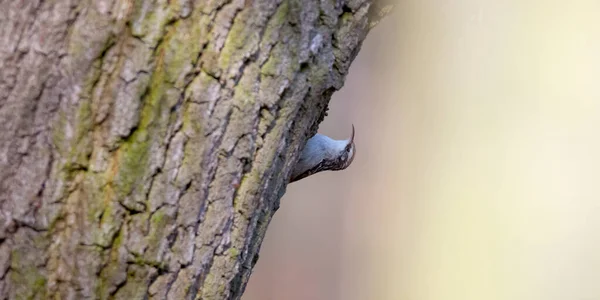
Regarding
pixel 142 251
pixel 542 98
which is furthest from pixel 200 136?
pixel 542 98

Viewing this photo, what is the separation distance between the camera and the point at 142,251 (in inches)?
26.1

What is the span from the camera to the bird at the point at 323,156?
1.21 metres

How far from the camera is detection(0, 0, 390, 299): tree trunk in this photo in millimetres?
624

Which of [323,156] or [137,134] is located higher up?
[323,156]

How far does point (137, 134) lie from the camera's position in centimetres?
65

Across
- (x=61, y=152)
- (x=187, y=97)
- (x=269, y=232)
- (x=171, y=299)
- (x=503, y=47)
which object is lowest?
(x=171, y=299)

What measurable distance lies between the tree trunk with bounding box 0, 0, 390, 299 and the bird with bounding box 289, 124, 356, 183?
46cm

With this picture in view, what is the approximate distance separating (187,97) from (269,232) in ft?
4.24

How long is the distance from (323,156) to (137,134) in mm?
774

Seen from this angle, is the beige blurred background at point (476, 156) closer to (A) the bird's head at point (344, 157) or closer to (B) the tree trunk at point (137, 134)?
(A) the bird's head at point (344, 157)

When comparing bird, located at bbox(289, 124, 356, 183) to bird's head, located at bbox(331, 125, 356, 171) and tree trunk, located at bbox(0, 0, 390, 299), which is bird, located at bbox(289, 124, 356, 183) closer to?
bird's head, located at bbox(331, 125, 356, 171)

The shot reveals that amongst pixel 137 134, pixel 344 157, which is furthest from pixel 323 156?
pixel 137 134

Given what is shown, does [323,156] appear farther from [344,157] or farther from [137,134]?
[137,134]

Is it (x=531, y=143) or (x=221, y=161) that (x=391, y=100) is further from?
(x=221, y=161)
